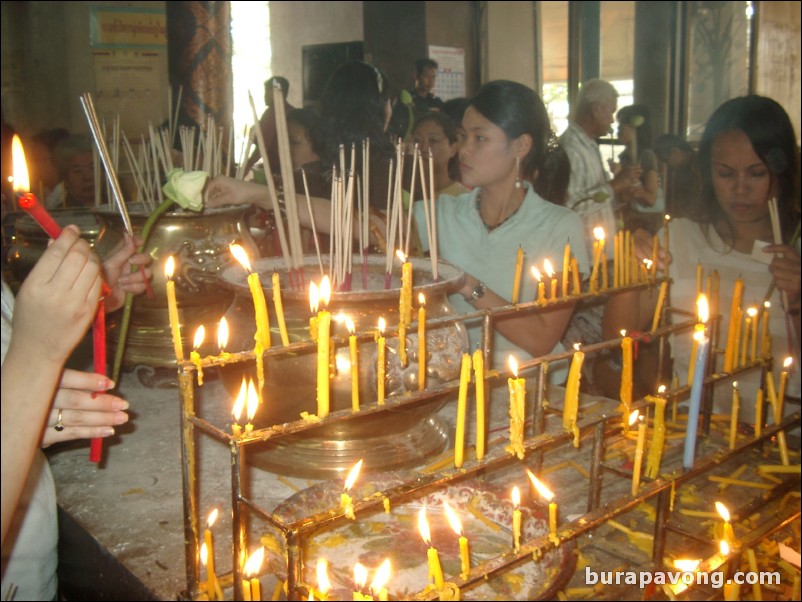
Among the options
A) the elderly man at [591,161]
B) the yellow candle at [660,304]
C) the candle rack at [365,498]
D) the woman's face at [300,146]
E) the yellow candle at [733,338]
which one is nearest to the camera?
the candle rack at [365,498]

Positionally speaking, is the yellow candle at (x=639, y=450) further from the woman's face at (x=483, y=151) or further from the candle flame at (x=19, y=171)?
the woman's face at (x=483, y=151)

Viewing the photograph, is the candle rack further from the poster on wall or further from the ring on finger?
the poster on wall

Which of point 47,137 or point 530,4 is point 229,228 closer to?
point 47,137

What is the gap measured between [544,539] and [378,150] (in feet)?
7.08

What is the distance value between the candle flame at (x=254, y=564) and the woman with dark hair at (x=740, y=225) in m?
1.50

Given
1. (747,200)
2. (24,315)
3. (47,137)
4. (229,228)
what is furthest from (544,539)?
(47,137)

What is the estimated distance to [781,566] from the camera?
1.21 m

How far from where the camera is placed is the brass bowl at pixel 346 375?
4.41ft

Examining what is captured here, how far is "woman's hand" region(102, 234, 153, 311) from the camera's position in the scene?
167 cm

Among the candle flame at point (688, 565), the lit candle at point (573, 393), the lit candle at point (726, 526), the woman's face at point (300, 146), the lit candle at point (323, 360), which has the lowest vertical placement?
the candle flame at point (688, 565)

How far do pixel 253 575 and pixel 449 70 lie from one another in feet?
19.3

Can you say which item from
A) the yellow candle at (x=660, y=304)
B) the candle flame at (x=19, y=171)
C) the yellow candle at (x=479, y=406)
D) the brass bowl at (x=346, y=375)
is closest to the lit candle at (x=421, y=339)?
Result: the brass bowl at (x=346, y=375)

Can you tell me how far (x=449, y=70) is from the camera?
20.8 feet

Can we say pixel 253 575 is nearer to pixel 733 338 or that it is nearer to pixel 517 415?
pixel 517 415
